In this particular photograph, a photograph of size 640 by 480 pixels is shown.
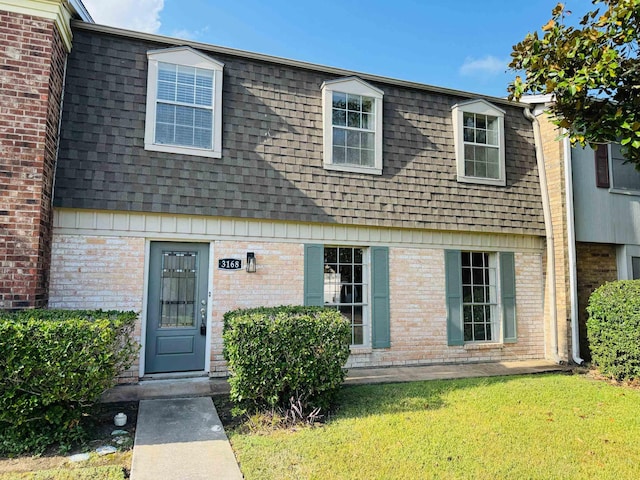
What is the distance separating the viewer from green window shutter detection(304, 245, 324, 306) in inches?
265

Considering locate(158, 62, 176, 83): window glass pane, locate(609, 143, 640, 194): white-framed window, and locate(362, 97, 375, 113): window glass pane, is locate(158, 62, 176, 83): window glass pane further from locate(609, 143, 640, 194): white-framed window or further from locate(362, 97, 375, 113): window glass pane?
locate(609, 143, 640, 194): white-framed window

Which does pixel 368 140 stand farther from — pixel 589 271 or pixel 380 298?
pixel 589 271

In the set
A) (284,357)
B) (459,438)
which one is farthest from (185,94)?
(459,438)

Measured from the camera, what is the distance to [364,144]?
7.22 metres

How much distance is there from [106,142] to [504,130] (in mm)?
6964

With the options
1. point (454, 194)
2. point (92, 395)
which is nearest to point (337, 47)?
point (454, 194)

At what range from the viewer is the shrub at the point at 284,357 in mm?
4508

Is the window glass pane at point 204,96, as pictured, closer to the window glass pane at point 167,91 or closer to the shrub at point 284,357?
the window glass pane at point 167,91

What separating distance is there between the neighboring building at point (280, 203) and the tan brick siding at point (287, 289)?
0.02m

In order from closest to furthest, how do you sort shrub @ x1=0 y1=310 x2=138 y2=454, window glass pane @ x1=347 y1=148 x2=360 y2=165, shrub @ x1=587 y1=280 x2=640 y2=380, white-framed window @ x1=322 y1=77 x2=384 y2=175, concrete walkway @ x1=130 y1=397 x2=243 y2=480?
concrete walkway @ x1=130 y1=397 x2=243 y2=480 < shrub @ x1=0 y1=310 x2=138 y2=454 < shrub @ x1=587 y1=280 x2=640 y2=380 < white-framed window @ x1=322 y1=77 x2=384 y2=175 < window glass pane @ x1=347 y1=148 x2=360 y2=165

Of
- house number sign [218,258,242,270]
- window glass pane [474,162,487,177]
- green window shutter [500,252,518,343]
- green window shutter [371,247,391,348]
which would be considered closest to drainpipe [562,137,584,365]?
green window shutter [500,252,518,343]

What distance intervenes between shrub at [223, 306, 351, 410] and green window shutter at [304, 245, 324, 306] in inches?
71.3

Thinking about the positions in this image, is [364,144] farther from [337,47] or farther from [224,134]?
[337,47]

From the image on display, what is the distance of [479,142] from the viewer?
7926mm
